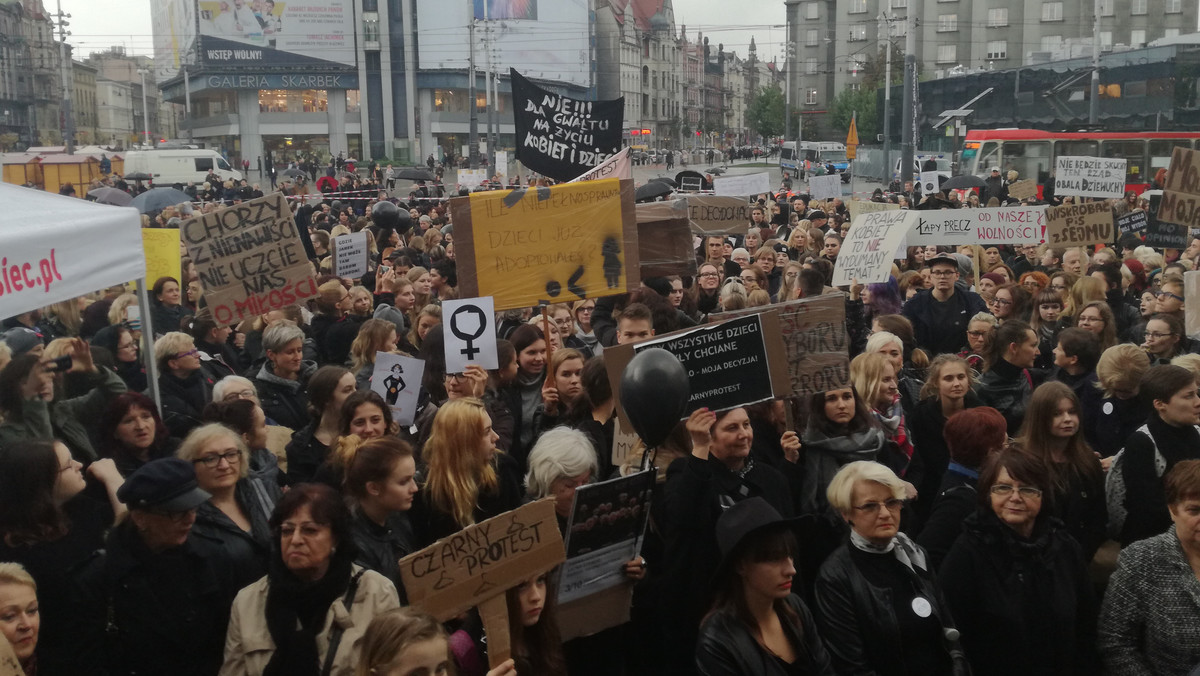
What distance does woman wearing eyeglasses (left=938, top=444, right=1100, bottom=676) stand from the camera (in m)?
3.93

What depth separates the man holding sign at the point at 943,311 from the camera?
350 inches

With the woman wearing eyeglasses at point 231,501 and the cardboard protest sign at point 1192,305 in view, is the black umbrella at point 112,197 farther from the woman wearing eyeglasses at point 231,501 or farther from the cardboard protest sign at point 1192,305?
the cardboard protest sign at point 1192,305

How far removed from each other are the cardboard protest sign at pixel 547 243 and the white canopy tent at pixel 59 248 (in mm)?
2072

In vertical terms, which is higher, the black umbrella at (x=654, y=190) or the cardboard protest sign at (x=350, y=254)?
the black umbrella at (x=654, y=190)

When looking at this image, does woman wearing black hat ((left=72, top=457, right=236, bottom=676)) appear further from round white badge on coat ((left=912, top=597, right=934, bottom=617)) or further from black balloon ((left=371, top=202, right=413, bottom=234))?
black balloon ((left=371, top=202, right=413, bottom=234))

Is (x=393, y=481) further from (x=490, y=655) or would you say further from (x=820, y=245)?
(x=820, y=245)

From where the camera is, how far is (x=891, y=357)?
6.42 metres

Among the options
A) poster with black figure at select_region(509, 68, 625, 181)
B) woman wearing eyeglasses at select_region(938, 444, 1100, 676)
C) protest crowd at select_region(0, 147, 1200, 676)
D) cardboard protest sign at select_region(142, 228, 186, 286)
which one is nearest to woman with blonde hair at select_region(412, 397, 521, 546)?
protest crowd at select_region(0, 147, 1200, 676)

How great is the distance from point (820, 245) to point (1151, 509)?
28.6 feet

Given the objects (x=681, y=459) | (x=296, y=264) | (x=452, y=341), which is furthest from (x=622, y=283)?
(x=681, y=459)

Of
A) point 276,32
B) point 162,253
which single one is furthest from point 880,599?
point 276,32

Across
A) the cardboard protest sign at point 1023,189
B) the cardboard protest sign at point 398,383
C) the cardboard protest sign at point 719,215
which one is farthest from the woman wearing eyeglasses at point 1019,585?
the cardboard protest sign at point 1023,189

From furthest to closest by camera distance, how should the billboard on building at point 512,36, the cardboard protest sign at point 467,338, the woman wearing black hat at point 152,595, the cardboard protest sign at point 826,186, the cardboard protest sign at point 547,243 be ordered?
the billboard on building at point 512,36
the cardboard protest sign at point 826,186
the cardboard protest sign at point 547,243
the cardboard protest sign at point 467,338
the woman wearing black hat at point 152,595

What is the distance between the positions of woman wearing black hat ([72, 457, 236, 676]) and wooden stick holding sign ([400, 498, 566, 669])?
80 centimetres
